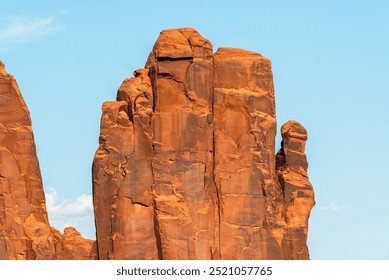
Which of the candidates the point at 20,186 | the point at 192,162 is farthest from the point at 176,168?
the point at 20,186

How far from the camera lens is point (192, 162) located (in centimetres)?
14638

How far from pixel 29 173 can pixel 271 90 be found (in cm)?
1253

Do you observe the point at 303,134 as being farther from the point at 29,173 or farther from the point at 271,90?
the point at 29,173

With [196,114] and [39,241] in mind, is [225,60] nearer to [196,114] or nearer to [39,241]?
[196,114]

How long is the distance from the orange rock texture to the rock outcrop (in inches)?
130

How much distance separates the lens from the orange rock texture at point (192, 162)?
14525cm

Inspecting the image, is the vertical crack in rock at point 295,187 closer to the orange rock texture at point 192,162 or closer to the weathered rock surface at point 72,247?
the orange rock texture at point 192,162

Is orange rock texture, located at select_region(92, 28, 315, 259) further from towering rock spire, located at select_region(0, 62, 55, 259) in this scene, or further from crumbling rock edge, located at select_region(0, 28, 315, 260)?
towering rock spire, located at select_region(0, 62, 55, 259)

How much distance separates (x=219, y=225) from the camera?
147000 millimetres

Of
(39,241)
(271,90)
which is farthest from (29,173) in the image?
(271,90)

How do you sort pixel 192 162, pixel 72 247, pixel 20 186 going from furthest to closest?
pixel 72 247 → pixel 20 186 → pixel 192 162

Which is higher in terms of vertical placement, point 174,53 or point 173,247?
point 174,53

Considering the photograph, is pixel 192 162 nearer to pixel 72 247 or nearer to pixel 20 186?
pixel 72 247

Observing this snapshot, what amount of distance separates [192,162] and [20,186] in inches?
336
